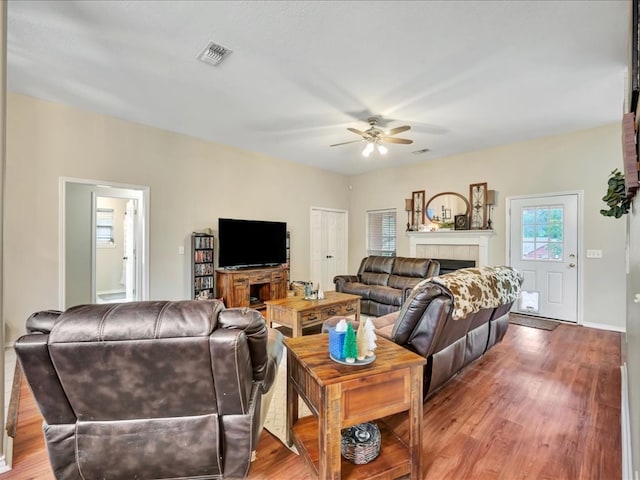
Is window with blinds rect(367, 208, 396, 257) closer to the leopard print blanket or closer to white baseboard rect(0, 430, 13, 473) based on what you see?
the leopard print blanket

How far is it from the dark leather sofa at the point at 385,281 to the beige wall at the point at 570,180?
4.73ft

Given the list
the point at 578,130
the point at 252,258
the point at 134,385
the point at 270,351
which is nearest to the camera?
the point at 134,385

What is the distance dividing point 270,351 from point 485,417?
5.23 ft

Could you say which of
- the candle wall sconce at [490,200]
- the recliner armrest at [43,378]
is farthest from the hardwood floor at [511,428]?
the candle wall sconce at [490,200]

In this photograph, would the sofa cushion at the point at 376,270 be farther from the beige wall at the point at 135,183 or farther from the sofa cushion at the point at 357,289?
the beige wall at the point at 135,183

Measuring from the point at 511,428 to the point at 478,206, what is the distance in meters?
4.26

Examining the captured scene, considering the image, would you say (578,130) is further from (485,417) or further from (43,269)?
(43,269)

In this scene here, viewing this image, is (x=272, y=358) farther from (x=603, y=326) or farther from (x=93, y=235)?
(x=603, y=326)

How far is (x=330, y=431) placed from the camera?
1.34 m

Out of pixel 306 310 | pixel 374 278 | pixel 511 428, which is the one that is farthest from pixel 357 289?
pixel 511 428

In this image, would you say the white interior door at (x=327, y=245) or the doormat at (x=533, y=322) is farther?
the white interior door at (x=327, y=245)

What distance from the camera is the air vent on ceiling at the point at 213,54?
2592mm

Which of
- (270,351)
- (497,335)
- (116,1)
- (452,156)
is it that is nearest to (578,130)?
(452,156)

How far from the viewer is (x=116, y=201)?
6398 mm
